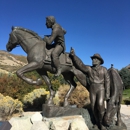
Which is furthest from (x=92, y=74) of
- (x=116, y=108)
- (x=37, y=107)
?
(x=37, y=107)

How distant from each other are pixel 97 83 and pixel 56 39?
1.73m

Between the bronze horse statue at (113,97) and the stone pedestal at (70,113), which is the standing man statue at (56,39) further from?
the bronze horse statue at (113,97)

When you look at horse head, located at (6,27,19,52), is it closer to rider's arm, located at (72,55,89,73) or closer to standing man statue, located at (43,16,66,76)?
standing man statue, located at (43,16,66,76)

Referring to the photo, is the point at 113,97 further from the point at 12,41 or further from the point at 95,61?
the point at 12,41

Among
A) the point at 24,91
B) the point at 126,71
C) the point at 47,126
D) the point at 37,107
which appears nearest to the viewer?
the point at 47,126

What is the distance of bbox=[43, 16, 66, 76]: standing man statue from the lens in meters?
4.77

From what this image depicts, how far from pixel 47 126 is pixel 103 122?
151cm

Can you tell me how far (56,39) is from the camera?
197 inches

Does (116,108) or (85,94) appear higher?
(85,94)

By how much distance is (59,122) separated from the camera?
450 centimetres

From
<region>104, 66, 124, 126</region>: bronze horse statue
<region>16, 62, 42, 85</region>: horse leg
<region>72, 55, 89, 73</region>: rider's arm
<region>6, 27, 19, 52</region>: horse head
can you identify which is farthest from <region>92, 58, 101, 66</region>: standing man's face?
<region>6, 27, 19, 52</region>: horse head

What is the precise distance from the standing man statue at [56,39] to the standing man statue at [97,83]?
0.43m

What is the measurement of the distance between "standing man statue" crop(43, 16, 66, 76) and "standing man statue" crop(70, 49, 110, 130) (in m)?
0.43

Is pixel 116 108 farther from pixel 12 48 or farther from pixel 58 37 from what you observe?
pixel 12 48
